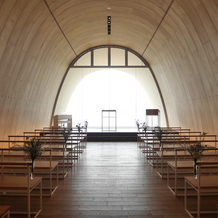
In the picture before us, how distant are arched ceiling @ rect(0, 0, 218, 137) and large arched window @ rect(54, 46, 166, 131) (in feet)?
6.76

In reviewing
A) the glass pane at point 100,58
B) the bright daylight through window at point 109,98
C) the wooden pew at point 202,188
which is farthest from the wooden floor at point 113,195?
the glass pane at point 100,58

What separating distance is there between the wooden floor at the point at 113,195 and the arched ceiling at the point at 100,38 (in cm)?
365

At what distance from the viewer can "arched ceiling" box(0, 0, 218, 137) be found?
27.0 ft

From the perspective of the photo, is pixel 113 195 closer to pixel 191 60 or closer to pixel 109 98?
pixel 191 60

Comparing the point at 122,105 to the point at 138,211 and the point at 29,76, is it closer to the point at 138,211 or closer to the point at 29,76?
the point at 29,76

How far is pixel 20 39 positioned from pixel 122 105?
1001 cm

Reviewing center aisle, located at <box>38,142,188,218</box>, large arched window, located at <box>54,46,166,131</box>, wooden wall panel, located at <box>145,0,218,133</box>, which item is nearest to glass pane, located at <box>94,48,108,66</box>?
Answer: large arched window, located at <box>54,46,166,131</box>

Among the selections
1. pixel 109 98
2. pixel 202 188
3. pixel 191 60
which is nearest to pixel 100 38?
pixel 109 98

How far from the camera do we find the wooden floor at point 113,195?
15.7 ft

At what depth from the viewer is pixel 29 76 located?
441 inches

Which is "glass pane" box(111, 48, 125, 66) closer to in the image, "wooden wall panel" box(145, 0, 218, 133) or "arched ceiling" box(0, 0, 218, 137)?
"arched ceiling" box(0, 0, 218, 137)

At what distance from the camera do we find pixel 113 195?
18.9 feet

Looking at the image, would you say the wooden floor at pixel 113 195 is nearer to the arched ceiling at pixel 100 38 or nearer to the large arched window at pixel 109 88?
the arched ceiling at pixel 100 38

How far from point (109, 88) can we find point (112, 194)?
12666 mm
